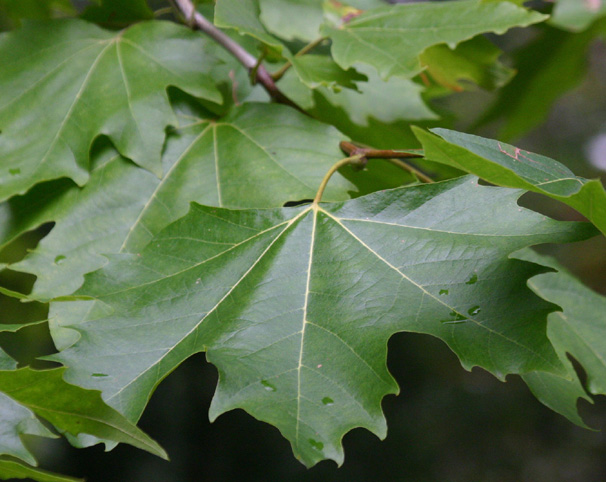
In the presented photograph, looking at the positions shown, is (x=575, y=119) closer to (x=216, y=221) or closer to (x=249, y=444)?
(x=249, y=444)

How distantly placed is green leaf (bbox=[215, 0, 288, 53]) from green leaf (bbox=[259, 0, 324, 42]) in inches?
12.4

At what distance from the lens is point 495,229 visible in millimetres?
610

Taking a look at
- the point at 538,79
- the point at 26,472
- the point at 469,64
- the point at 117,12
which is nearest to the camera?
the point at 26,472

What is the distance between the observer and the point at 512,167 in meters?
0.55

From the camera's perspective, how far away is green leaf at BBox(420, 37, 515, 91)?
0.97 meters

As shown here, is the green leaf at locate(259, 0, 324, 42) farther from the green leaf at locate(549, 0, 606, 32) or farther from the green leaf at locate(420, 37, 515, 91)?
the green leaf at locate(549, 0, 606, 32)

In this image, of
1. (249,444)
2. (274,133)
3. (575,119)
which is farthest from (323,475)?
(575,119)

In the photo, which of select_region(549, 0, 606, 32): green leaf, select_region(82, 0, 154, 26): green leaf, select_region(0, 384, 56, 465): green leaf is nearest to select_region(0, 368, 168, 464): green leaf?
select_region(0, 384, 56, 465): green leaf

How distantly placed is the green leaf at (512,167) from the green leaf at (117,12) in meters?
0.56

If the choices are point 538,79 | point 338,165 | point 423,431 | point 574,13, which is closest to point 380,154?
point 338,165

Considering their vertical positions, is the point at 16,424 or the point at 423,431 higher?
the point at 16,424

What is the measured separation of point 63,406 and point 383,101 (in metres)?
0.78

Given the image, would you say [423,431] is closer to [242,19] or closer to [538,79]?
[538,79]

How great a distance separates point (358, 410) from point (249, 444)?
304 centimetres
